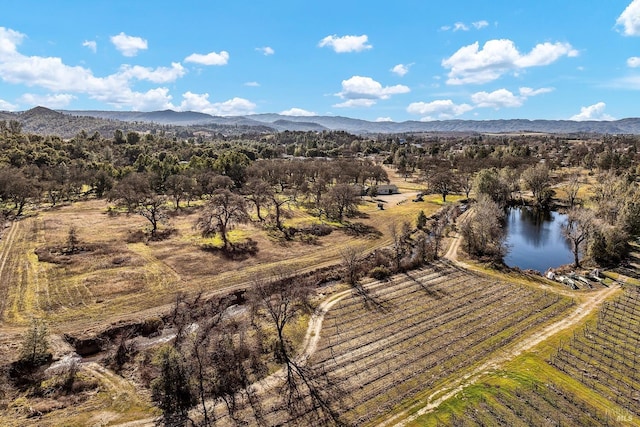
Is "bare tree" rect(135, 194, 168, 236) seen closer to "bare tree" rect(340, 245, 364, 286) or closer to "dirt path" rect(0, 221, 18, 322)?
"dirt path" rect(0, 221, 18, 322)

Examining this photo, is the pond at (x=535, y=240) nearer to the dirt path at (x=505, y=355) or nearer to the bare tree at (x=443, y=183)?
the dirt path at (x=505, y=355)

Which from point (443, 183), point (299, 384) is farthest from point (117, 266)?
point (443, 183)

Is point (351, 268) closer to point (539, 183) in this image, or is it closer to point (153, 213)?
point (153, 213)

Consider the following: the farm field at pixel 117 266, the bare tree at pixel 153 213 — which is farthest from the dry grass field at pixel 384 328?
the bare tree at pixel 153 213

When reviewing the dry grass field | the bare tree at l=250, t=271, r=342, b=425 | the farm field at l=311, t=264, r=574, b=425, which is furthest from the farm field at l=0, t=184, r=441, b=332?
the farm field at l=311, t=264, r=574, b=425

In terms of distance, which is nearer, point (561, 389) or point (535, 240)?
point (561, 389)

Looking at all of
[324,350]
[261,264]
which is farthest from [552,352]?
[261,264]
